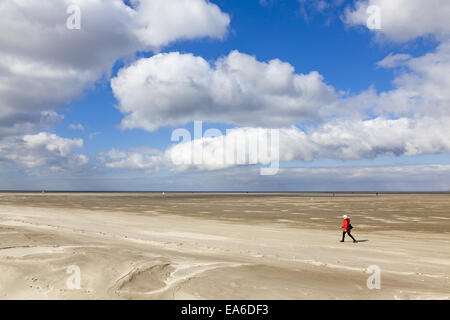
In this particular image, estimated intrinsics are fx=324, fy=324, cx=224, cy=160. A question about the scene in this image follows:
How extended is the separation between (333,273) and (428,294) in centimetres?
370

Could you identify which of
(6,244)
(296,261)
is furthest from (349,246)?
(6,244)

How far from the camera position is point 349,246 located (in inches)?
839

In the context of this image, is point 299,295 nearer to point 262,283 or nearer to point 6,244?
point 262,283

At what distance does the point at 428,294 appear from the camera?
10.9 meters

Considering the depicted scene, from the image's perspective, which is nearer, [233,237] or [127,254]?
[127,254]

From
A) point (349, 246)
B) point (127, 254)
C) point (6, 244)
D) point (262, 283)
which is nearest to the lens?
point (262, 283)
